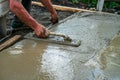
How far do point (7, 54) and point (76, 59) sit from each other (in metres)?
0.85

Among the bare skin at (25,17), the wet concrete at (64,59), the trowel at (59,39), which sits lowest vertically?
the wet concrete at (64,59)

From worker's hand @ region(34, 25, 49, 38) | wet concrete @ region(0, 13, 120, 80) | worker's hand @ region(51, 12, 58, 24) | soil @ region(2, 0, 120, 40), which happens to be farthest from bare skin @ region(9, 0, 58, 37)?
soil @ region(2, 0, 120, 40)

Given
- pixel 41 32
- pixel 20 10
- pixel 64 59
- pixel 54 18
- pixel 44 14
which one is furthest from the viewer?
pixel 44 14

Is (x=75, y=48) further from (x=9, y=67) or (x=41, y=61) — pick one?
(x=9, y=67)

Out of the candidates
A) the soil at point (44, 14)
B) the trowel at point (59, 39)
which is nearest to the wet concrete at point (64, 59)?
the trowel at point (59, 39)

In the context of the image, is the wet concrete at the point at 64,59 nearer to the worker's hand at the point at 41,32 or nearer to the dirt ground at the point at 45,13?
the worker's hand at the point at 41,32

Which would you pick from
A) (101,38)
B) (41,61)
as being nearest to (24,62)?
(41,61)

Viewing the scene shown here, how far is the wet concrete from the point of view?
3.07 metres

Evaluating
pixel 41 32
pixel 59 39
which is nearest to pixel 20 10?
pixel 41 32

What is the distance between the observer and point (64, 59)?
3.46 metres

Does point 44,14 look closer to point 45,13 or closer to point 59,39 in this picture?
point 45,13

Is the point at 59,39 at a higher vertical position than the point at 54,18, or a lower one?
lower

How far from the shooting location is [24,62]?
132 inches

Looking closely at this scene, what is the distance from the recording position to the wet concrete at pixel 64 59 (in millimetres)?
3066
